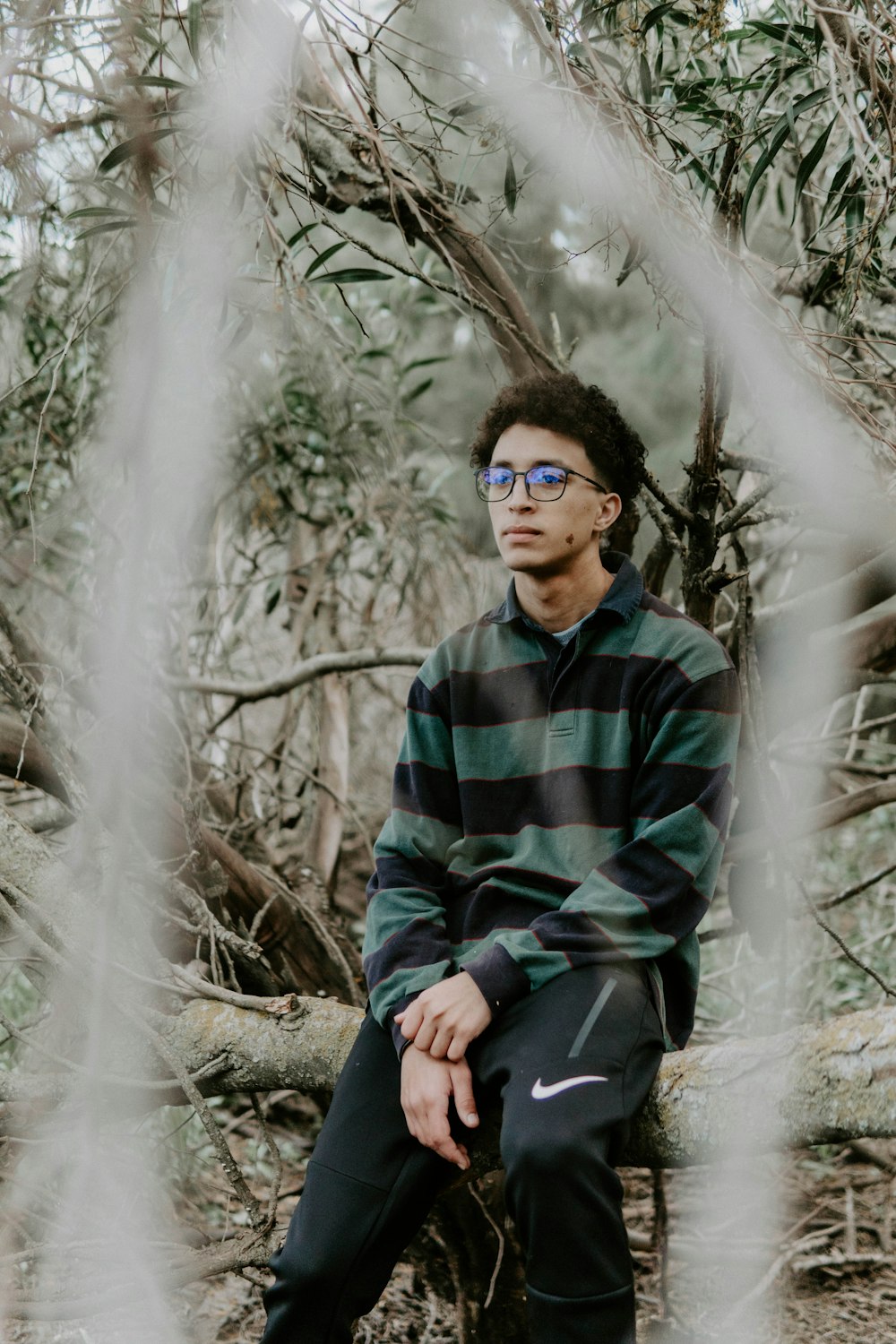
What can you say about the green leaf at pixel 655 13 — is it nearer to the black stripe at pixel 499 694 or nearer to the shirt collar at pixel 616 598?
the shirt collar at pixel 616 598

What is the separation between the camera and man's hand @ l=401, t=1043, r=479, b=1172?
4.33 feet

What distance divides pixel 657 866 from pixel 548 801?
200 millimetres

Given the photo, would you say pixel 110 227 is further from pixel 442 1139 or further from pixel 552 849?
pixel 442 1139

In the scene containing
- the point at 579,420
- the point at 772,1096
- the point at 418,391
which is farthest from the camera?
the point at 418,391

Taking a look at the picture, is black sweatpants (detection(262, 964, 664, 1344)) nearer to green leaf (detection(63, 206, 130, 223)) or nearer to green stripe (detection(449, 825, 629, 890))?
green stripe (detection(449, 825, 629, 890))

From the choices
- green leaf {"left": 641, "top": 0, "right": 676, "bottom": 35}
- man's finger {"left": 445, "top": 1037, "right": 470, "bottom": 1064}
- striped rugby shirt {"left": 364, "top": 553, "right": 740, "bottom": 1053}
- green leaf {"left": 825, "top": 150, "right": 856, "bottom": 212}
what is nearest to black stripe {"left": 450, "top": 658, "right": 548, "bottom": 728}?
striped rugby shirt {"left": 364, "top": 553, "right": 740, "bottom": 1053}

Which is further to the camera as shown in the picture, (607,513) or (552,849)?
(607,513)

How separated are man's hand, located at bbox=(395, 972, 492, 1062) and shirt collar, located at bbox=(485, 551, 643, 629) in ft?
1.77

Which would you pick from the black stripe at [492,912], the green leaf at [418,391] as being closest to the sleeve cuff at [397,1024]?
the black stripe at [492,912]

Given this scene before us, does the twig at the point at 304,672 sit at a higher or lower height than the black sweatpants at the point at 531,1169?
higher

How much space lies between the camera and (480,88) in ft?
5.57

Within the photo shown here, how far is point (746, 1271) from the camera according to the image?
2162 millimetres

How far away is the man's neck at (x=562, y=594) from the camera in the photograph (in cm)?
163

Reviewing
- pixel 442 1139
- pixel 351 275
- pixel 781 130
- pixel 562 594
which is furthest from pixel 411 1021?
pixel 781 130
